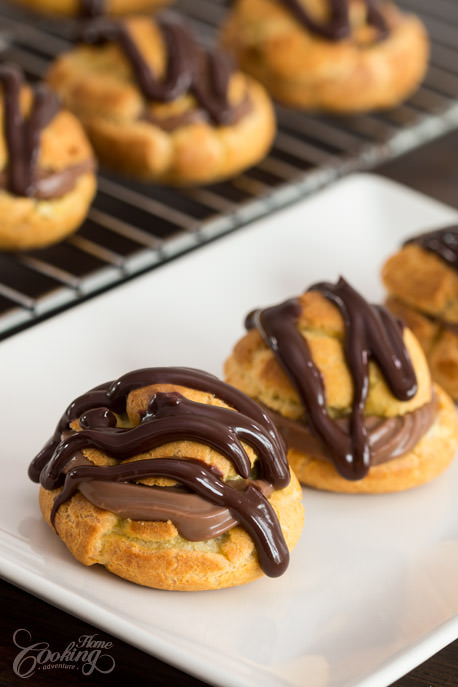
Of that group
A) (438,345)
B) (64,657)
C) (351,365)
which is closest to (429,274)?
(438,345)

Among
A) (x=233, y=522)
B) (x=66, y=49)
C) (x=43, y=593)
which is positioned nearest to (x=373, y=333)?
(x=233, y=522)

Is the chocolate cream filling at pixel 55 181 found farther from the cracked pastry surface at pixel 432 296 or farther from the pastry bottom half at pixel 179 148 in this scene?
the cracked pastry surface at pixel 432 296

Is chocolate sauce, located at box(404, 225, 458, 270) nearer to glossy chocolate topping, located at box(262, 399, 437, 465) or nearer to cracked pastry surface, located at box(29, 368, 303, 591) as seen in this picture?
glossy chocolate topping, located at box(262, 399, 437, 465)

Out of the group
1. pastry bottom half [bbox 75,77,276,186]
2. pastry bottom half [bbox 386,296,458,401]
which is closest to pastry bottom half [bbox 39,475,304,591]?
pastry bottom half [bbox 386,296,458,401]

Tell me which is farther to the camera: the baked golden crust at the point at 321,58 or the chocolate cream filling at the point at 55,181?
the baked golden crust at the point at 321,58

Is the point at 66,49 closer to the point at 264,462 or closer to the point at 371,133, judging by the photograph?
the point at 371,133

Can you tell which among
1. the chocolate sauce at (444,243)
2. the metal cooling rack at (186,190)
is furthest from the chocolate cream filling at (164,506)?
the chocolate sauce at (444,243)

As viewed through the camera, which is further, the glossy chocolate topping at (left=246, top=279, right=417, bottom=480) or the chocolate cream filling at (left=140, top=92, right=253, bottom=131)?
the chocolate cream filling at (left=140, top=92, right=253, bottom=131)

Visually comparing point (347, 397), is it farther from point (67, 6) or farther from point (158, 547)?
point (67, 6)
